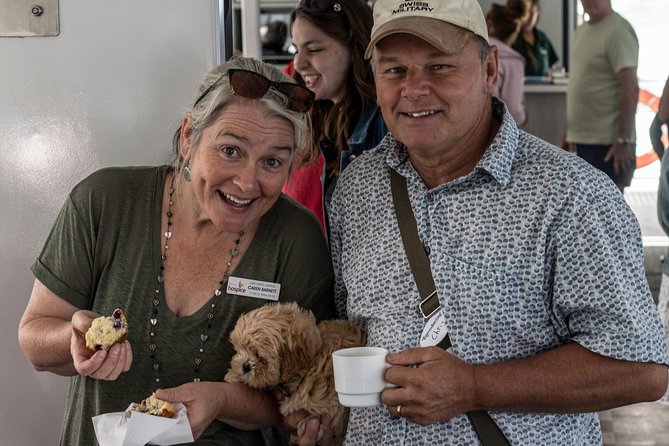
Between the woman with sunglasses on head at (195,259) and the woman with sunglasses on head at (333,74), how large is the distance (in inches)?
36.1

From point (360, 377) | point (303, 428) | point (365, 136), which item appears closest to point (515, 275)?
point (360, 377)

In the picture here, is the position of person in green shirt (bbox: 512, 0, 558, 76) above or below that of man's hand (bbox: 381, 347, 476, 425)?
above

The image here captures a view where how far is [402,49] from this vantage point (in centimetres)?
191

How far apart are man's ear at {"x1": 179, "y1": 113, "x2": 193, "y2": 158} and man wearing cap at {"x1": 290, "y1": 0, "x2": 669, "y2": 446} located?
469mm

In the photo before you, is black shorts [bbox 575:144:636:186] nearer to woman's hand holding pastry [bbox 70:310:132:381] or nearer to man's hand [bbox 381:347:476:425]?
man's hand [bbox 381:347:476:425]

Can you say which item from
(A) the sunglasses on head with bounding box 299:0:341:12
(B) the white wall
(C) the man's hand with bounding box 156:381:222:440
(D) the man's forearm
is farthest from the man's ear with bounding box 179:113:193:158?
(A) the sunglasses on head with bounding box 299:0:341:12

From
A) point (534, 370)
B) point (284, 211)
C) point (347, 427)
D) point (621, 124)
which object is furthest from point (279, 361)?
point (621, 124)

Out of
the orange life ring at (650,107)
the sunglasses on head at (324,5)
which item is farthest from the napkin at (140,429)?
the orange life ring at (650,107)

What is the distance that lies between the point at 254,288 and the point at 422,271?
1.44 feet

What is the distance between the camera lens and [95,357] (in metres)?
1.73

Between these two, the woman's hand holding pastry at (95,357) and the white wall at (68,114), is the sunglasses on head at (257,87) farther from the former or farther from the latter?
the woman's hand holding pastry at (95,357)

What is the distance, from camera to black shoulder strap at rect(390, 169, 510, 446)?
71.2 inches

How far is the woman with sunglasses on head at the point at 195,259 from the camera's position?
201cm

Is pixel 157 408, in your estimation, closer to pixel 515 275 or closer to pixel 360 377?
pixel 360 377
